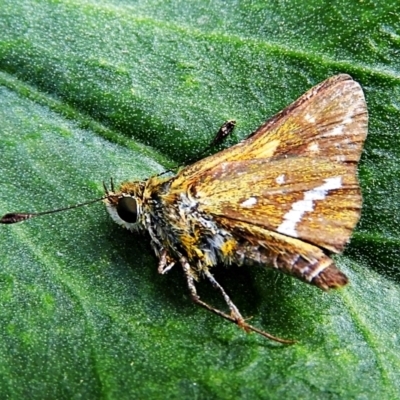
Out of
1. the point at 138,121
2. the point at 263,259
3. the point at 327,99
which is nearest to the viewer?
the point at 263,259

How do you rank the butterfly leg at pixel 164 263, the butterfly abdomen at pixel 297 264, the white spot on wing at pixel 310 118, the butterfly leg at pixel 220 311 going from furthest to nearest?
the white spot on wing at pixel 310 118
the butterfly leg at pixel 164 263
the butterfly leg at pixel 220 311
the butterfly abdomen at pixel 297 264

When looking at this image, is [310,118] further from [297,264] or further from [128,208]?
[128,208]

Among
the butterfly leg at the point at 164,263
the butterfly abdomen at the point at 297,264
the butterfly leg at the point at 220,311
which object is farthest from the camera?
the butterfly leg at the point at 164,263

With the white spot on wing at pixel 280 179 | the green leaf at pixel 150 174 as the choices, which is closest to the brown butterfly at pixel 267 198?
the white spot on wing at pixel 280 179

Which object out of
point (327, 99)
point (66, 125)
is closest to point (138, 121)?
point (66, 125)

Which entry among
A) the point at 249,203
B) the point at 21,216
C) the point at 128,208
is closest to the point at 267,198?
the point at 249,203

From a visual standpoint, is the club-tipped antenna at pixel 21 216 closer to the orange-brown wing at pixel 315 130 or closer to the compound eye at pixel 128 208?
the compound eye at pixel 128 208

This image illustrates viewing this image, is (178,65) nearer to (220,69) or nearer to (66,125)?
(220,69)
